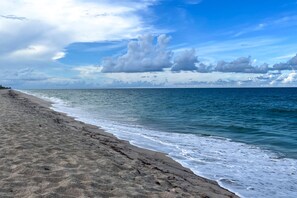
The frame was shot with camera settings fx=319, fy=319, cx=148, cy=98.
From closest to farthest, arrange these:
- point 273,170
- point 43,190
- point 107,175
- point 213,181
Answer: point 43,190
point 107,175
point 213,181
point 273,170

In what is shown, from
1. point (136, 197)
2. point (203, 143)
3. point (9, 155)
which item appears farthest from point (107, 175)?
point (203, 143)

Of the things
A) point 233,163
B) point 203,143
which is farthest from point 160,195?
point 203,143

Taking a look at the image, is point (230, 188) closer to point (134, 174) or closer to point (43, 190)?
point (134, 174)

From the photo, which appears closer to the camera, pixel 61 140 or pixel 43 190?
pixel 43 190

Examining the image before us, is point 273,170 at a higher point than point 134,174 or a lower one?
lower

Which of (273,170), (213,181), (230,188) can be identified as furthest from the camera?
(273,170)

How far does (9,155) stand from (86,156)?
2269mm

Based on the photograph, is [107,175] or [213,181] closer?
[107,175]

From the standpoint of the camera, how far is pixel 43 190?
662 centimetres

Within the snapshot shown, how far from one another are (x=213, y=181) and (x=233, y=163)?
2.98 meters

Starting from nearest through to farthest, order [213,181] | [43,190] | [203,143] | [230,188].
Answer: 1. [43,190]
2. [230,188]
3. [213,181]
4. [203,143]

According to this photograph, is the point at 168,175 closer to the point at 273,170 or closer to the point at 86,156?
the point at 86,156

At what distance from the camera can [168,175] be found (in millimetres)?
9727

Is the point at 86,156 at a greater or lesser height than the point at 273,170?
greater
